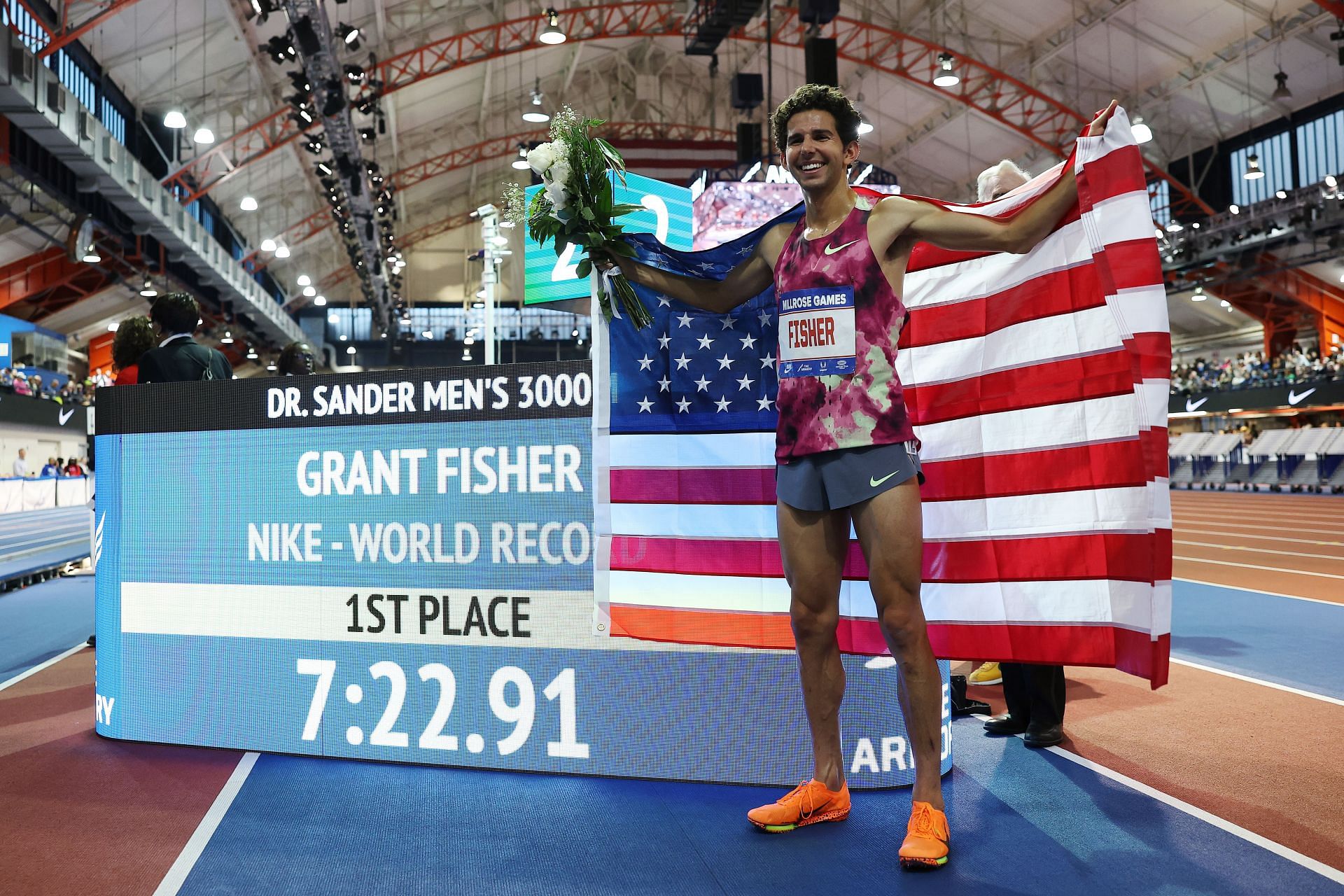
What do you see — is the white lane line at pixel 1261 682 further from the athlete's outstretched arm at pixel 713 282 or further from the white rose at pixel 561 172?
the white rose at pixel 561 172

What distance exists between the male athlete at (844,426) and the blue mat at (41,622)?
4700 millimetres

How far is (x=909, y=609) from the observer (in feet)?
8.58

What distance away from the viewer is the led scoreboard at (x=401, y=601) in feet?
10.8

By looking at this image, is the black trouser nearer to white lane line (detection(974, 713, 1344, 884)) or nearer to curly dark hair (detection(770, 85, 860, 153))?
white lane line (detection(974, 713, 1344, 884))

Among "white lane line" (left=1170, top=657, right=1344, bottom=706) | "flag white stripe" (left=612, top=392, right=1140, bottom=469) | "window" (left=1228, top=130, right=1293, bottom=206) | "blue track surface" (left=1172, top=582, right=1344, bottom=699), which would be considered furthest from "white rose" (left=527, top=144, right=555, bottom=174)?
"window" (left=1228, top=130, right=1293, bottom=206)

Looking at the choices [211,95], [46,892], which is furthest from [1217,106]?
[46,892]

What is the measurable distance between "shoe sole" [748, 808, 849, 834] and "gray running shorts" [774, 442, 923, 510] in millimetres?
901

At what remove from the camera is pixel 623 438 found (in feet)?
10.5

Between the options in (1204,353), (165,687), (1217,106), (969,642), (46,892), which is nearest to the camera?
(46,892)

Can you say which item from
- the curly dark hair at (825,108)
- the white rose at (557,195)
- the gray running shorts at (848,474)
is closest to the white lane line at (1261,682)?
the gray running shorts at (848,474)

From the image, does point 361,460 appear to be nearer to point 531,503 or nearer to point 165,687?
point 531,503

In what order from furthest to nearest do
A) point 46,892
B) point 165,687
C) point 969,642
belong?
point 165,687, point 969,642, point 46,892

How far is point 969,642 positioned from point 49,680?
485cm

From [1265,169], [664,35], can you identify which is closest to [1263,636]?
[664,35]
